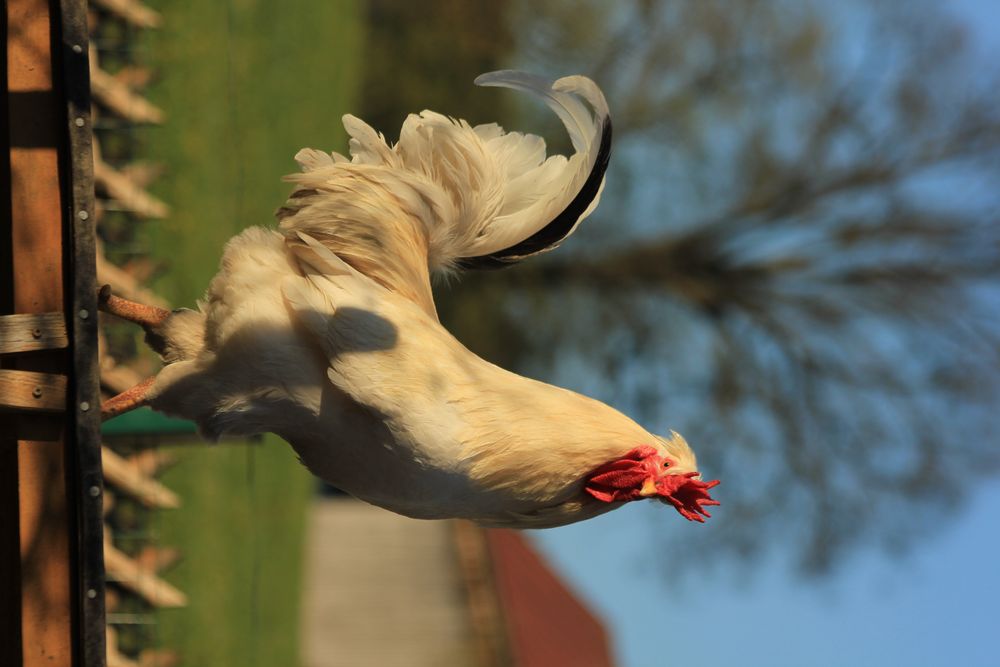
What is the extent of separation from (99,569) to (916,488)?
50.2ft

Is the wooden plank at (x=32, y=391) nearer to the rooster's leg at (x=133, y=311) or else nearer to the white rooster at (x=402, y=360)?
the white rooster at (x=402, y=360)

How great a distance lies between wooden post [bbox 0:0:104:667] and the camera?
336 centimetres

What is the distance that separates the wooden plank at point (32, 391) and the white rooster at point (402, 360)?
1.63 ft

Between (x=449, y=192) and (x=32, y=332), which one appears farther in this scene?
(x=449, y=192)

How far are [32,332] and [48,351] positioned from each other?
0.41ft

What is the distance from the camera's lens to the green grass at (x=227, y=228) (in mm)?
8820

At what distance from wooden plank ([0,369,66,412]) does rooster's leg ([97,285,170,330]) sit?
0.70 m

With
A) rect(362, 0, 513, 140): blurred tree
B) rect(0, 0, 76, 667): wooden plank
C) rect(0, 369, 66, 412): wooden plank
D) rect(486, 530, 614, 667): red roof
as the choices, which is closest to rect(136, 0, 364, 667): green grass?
rect(0, 0, 76, 667): wooden plank

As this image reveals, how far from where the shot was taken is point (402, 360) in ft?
11.6

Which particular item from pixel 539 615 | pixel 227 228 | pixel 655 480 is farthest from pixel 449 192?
pixel 539 615

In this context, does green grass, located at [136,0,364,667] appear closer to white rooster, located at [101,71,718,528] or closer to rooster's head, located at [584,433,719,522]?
white rooster, located at [101,71,718,528]

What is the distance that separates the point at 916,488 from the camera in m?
16.7

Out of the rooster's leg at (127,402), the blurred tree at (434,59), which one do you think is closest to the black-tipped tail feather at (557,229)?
the rooster's leg at (127,402)

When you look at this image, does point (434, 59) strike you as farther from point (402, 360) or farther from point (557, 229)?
point (402, 360)
